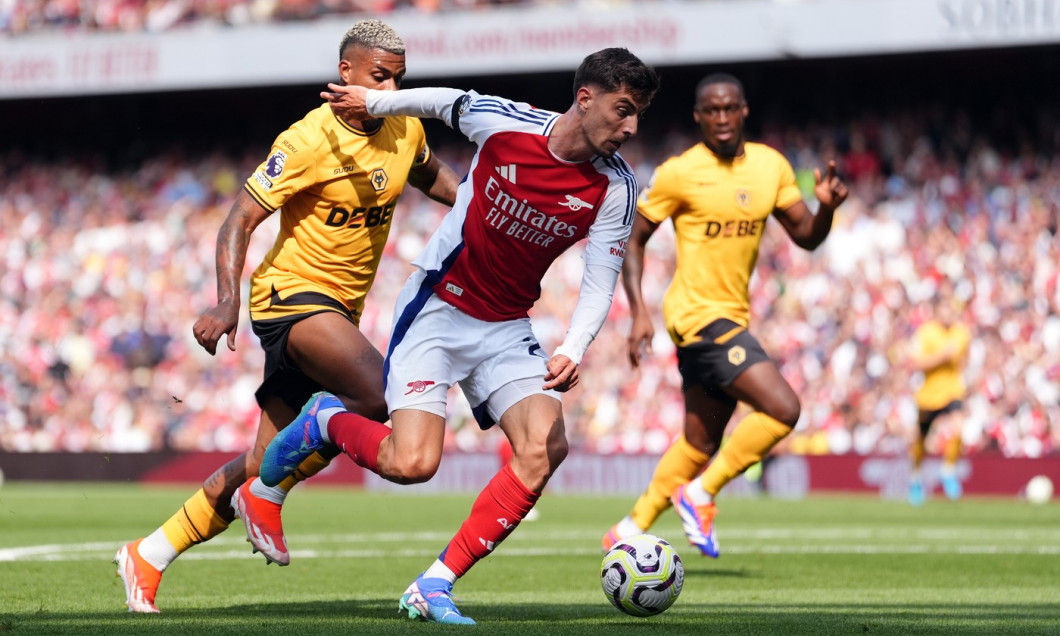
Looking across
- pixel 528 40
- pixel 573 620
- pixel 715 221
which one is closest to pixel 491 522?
pixel 573 620

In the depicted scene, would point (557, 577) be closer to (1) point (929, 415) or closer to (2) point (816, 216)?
(2) point (816, 216)

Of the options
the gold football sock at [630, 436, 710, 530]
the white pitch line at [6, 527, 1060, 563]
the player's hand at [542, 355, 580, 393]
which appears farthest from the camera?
the white pitch line at [6, 527, 1060, 563]

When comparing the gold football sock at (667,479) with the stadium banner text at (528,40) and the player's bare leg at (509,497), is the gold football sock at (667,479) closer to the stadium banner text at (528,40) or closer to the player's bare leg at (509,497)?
the player's bare leg at (509,497)

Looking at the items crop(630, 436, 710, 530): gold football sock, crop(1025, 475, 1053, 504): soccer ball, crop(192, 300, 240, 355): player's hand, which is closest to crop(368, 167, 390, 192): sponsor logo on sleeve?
crop(192, 300, 240, 355): player's hand

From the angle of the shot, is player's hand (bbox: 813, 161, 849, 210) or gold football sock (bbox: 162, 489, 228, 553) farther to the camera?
player's hand (bbox: 813, 161, 849, 210)

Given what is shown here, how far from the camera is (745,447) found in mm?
9008

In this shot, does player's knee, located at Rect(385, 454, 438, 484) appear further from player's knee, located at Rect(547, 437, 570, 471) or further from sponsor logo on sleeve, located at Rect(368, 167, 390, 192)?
sponsor logo on sleeve, located at Rect(368, 167, 390, 192)

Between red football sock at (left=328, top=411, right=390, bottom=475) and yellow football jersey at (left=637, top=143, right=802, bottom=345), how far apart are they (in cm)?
366

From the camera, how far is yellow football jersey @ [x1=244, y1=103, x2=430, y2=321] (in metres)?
6.66

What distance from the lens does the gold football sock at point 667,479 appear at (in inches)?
359

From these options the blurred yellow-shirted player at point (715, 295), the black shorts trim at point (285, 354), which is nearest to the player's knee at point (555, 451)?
the black shorts trim at point (285, 354)

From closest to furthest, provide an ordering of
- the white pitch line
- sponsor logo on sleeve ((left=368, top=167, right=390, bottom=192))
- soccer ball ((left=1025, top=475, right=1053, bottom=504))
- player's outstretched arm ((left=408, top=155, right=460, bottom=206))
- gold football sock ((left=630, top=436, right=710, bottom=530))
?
sponsor logo on sleeve ((left=368, top=167, right=390, bottom=192)) → player's outstretched arm ((left=408, top=155, right=460, bottom=206)) → gold football sock ((left=630, top=436, right=710, bottom=530)) → the white pitch line → soccer ball ((left=1025, top=475, right=1053, bottom=504))

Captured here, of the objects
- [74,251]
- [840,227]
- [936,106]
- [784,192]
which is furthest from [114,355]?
[784,192]

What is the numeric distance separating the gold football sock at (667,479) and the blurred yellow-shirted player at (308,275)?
2883mm
